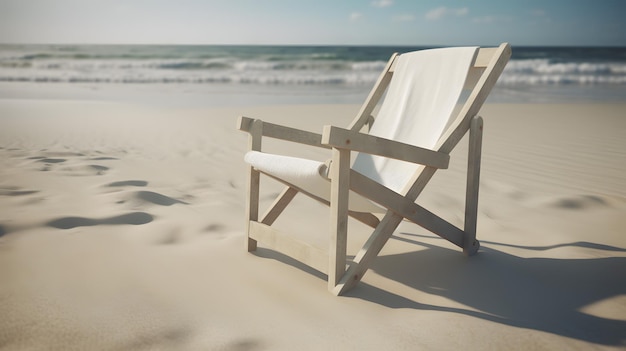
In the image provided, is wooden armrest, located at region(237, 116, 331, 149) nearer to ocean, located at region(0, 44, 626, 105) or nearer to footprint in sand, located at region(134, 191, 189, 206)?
footprint in sand, located at region(134, 191, 189, 206)

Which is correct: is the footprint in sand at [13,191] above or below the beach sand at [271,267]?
above

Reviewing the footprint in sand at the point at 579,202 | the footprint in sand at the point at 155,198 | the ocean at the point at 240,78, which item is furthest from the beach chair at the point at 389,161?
the ocean at the point at 240,78

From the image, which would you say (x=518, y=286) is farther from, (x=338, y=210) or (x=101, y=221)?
(x=101, y=221)

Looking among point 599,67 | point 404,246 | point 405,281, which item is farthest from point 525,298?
point 599,67

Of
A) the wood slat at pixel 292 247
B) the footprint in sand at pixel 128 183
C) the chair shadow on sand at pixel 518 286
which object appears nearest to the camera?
the chair shadow on sand at pixel 518 286

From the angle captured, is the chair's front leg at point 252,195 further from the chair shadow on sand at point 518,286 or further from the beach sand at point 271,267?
the chair shadow on sand at point 518,286

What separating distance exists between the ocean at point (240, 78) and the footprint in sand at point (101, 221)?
631 centimetres

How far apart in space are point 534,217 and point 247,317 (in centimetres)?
201

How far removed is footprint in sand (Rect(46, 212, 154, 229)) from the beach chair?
2.31ft

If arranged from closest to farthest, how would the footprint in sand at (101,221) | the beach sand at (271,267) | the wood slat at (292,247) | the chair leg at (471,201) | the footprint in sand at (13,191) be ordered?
the beach sand at (271,267)
the wood slat at (292,247)
the chair leg at (471,201)
the footprint in sand at (101,221)
the footprint in sand at (13,191)

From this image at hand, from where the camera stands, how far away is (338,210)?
1.83 m

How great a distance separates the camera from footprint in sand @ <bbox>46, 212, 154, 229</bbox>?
102 inches

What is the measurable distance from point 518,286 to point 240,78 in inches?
528

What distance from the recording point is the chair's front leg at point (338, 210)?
1.80m
